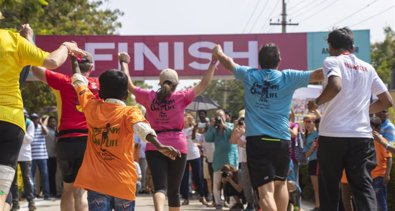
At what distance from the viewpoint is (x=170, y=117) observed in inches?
325

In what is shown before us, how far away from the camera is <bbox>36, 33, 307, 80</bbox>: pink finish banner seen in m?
18.7

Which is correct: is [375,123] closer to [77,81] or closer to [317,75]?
[317,75]

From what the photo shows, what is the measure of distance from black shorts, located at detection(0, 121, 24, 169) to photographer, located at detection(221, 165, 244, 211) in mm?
8531

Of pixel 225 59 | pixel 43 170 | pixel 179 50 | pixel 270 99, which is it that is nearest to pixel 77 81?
pixel 225 59

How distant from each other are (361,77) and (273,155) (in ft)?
4.00

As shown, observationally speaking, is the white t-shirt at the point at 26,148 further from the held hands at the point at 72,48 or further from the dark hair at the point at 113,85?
the dark hair at the point at 113,85

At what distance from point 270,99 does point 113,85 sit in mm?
1927

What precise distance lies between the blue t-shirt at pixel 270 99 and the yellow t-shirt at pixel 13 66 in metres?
2.40

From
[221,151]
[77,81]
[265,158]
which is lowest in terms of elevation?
[221,151]

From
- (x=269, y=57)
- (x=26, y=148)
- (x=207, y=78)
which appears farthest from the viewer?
(x=26, y=148)

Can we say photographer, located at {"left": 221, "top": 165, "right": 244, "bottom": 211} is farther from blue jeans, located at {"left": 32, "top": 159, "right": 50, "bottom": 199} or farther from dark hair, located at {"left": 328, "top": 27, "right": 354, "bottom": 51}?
dark hair, located at {"left": 328, "top": 27, "right": 354, "bottom": 51}

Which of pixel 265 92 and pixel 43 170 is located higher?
pixel 265 92

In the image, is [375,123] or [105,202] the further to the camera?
[375,123]

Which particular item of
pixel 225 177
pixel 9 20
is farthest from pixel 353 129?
pixel 9 20
